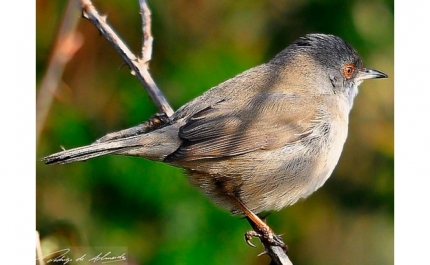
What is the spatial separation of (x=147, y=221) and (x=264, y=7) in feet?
4.99

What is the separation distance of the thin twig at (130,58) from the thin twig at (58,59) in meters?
0.09

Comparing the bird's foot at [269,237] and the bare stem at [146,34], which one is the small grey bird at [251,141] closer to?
the bird's foot at [269,237]

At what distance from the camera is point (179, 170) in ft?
16.9

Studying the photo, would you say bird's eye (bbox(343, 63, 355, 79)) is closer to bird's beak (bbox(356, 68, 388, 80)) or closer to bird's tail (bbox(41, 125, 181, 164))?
bird's beak (bbox(356, 68, 388, 80))

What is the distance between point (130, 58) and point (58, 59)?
0.42m

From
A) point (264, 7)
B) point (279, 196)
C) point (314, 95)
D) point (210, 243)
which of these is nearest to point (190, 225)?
point (210, 243)

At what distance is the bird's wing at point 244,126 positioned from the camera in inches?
187

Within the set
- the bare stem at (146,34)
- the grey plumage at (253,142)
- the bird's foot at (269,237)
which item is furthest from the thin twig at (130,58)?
the bird's foot at (269,237)

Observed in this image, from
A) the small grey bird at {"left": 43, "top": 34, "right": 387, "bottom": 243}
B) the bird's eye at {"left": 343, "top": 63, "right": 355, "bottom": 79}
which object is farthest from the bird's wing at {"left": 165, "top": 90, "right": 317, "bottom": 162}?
the bird's eye at {"left": 343, "top": 63, "right": 355, "bottom": 79}

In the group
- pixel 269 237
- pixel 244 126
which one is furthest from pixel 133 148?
pixel 269 237

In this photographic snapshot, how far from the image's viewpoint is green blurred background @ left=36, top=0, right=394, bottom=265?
5.14 metres

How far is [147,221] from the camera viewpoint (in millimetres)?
5191

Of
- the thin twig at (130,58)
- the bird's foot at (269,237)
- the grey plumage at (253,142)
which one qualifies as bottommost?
the bird's foot at (269,237)

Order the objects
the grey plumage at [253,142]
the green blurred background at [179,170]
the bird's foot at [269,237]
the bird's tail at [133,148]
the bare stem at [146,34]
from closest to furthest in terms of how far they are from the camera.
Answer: the bird's tail at [133,148], the grey plumage at [253,142], the bird's foot at [269,237], the bare stem at [146,34], the green blurred background at [179,170]
